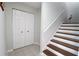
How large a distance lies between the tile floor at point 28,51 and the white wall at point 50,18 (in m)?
0.18

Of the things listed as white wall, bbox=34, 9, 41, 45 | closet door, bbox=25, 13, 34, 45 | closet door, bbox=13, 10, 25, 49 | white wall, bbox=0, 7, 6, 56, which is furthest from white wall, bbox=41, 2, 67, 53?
white wall, bbox=0, 7, 6, 56

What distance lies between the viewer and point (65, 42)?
4.31 ft

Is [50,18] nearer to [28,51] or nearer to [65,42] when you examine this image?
[65,42]

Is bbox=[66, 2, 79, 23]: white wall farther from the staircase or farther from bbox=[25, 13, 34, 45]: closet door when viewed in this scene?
bbox=[25, 13, 34, 45]: closet door

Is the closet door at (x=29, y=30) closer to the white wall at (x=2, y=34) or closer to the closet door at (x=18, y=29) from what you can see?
the closet door at (x=18, y=29)

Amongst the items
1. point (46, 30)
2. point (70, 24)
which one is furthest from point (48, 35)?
point (70, 24)

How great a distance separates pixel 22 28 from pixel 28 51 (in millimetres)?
372

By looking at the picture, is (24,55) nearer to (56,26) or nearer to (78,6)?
(56,26)

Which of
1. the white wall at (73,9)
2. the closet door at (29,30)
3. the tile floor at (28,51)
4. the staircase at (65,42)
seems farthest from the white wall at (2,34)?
the white wall at (73,9)

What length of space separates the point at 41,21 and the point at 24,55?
1.91ft

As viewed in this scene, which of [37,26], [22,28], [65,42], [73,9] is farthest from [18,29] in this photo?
[73,9]

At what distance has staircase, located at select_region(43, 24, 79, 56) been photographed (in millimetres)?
1272

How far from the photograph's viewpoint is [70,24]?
1357 mm

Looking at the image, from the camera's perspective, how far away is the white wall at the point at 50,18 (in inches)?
53.7
